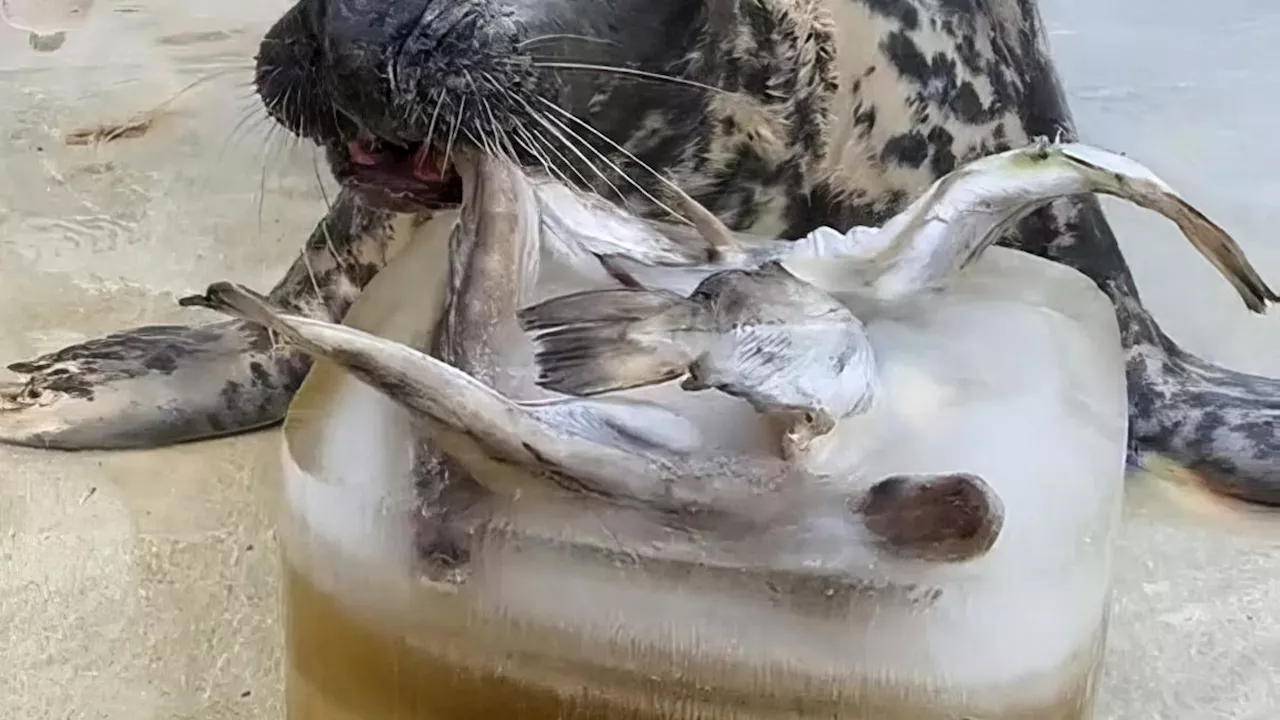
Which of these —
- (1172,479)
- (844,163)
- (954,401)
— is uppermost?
(954,401)

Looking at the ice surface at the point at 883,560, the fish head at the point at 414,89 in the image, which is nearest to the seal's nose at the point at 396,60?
→ the fish head at the point at 414,89

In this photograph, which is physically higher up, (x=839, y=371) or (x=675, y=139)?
(x=839, y=371)

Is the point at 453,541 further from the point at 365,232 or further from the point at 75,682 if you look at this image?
the point at 365,232

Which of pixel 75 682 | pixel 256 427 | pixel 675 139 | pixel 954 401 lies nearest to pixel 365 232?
pixel 256 427

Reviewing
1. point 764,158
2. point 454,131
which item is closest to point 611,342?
point 454,131

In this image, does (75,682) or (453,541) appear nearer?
(453,541)

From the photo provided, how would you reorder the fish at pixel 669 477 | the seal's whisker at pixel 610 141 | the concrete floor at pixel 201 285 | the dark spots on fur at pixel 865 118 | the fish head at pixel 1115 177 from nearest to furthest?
1. the fish at pixel 669 477
2. the fish head at pixel 1115 177
3. the seal's whisker at pixel 610 141
4. the concrete floor at pixel 201 285
5. the dark spots on fur at pixel 865 118

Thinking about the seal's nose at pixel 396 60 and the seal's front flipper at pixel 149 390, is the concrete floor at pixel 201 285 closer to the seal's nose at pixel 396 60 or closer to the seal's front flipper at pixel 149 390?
the seal's front flipper at pixel 149 390
